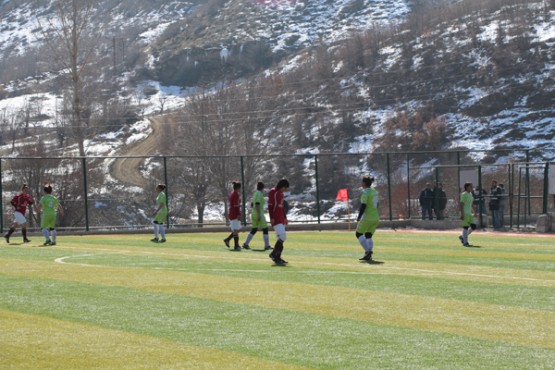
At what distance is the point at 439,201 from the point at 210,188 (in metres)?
13.8

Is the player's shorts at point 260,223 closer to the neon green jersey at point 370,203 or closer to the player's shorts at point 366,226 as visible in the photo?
the player's shorts at point 366,226

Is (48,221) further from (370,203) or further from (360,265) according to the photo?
(360,265)

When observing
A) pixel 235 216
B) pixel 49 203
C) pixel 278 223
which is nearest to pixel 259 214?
pixel 235 216

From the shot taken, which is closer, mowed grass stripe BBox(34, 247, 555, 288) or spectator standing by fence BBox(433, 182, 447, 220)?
mowed grass stripe BBox(34, 247, 555, 288)

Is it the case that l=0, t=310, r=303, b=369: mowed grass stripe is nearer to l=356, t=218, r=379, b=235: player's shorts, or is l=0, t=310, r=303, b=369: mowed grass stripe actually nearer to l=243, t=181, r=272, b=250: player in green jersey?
l=356, t=218, r=379, b=235: player's shorts

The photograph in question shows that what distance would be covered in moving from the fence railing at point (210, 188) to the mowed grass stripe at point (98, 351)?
25327mm

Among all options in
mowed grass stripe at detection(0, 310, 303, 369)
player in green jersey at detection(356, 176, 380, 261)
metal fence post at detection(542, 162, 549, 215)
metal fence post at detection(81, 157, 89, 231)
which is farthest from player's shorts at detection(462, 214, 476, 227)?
metal fence post at detection(81, 157, 89, 231)

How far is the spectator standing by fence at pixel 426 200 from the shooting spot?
1554 inches

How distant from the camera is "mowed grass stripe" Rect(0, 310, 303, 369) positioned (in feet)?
31.2

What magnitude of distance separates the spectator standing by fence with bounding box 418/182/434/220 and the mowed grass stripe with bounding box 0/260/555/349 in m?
22.4

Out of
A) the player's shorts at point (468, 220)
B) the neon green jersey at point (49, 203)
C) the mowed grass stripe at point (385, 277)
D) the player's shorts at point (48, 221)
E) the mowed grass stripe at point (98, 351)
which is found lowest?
the mowed grass stripe at point (98, 351)

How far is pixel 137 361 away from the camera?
9.69 metres

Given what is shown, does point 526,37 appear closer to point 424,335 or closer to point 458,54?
point 458,54

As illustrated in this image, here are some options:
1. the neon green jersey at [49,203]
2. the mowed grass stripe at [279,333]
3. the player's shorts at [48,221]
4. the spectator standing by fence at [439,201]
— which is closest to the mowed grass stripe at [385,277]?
the mowed grass stripe at [279,333]
